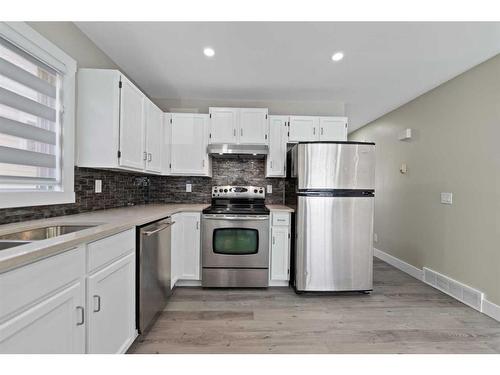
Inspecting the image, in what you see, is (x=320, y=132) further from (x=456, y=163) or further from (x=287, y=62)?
(x=456, y=163)

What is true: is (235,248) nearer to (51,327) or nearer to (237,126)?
(237,126)

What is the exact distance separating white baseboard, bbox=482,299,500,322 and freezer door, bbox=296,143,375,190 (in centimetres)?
147

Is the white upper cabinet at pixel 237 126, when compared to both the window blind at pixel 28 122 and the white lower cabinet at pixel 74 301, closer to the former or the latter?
the window blind at pixel 28 122

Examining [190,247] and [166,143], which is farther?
[166,143]

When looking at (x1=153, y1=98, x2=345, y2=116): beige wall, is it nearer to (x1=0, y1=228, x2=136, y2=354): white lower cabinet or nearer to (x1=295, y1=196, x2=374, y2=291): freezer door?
(x1=295, y1=196, x2=374, y2=291): freezer door

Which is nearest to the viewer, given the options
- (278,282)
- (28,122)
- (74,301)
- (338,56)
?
(74,301)

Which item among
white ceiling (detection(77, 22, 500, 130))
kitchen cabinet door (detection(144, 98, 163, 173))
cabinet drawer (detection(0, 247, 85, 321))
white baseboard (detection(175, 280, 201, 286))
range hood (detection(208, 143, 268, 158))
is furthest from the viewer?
range hood (detection(208, 143, 268, 158))

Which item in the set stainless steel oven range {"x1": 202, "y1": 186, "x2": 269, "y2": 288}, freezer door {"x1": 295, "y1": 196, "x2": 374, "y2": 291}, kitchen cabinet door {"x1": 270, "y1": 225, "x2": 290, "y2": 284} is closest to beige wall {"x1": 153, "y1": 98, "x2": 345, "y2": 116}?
freezer door {"x1": 295, "y1": 196, "x2": 374, "y2": 291}

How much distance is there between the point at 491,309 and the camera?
2.26 meters

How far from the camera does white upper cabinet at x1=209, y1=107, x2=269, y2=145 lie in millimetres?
3186

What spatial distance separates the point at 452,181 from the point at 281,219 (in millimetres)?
1949

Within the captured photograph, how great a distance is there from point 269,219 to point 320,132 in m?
1.38

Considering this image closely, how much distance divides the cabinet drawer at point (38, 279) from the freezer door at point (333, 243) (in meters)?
2.09

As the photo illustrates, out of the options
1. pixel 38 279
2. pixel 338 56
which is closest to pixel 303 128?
pixel 338 56
